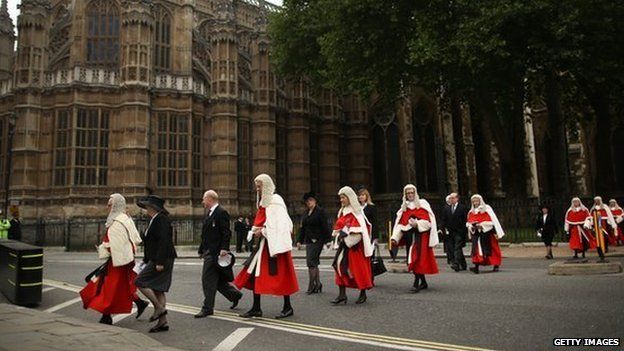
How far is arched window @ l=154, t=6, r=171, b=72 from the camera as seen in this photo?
103 feet

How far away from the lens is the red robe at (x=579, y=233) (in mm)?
13414

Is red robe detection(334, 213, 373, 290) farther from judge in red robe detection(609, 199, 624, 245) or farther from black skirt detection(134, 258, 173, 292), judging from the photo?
judge in red robe detection(609, 199, 624, 245)

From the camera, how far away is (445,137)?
32.3 metres

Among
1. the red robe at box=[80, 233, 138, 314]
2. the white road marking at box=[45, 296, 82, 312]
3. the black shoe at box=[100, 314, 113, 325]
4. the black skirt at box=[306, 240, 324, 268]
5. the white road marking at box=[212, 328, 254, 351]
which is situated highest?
the black skirt at box=[306, 240, 324, 268]

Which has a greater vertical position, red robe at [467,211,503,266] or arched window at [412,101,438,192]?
arched window at [412,101,438,192]

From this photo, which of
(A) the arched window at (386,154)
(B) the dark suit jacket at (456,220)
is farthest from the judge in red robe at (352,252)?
(A) the arched window at (386,154)

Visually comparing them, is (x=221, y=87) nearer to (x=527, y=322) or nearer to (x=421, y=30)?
(x=421, y=30)

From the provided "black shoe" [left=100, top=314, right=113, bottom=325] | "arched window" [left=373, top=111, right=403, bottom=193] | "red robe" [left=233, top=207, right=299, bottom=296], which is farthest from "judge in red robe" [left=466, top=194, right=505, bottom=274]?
"arched window" [left=373, top=111, right=403, bottom=193]

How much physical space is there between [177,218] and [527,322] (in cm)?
2393

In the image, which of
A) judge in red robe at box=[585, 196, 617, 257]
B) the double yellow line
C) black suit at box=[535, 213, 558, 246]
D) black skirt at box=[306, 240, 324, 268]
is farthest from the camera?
black suit at box=[535, 213, 558, 246]

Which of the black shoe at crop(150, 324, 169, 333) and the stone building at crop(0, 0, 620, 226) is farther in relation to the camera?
the stone building at crop(0, 0, 620, 226)

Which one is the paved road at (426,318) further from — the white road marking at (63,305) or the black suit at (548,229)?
the black suit at (548,229)

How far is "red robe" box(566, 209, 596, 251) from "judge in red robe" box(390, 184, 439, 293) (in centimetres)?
655

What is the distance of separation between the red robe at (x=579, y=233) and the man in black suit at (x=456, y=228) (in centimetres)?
330
